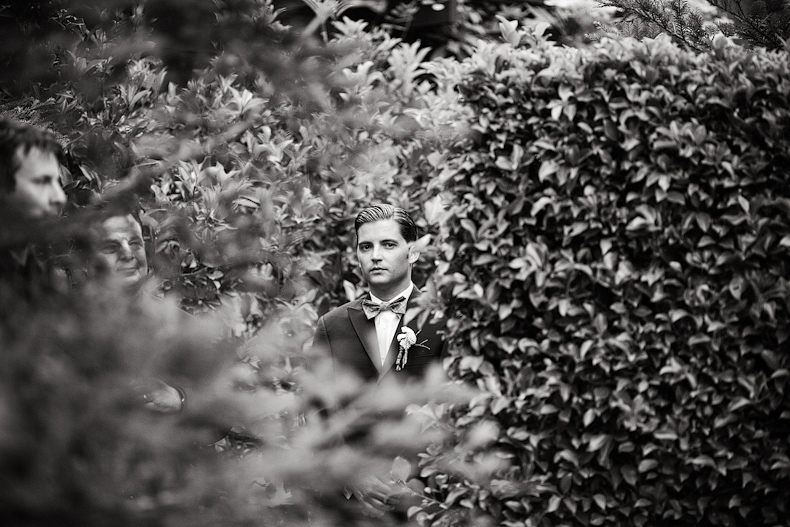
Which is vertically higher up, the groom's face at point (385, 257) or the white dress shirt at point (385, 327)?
the groom's face at point (385, 257)

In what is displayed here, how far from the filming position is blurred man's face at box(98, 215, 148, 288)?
1.03 metres

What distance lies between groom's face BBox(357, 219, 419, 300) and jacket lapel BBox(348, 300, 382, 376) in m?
0.16

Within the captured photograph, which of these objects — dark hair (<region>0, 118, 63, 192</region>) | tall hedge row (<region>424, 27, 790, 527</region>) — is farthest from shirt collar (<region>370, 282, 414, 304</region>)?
dark hair (<region>0, 118, 63, 192</region>)

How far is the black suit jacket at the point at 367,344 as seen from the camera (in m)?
3.75

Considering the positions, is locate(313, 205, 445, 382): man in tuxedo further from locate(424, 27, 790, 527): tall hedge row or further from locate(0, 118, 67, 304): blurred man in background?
locate(0, 118, 67, 304): blurred man in background

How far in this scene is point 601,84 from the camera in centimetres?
340

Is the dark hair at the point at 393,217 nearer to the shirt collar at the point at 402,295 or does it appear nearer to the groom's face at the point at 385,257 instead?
the groom's face at the point at 385,257

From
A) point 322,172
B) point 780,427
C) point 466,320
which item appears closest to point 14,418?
point 466,320

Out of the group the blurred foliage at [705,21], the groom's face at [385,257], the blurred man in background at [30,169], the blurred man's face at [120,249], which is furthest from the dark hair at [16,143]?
the blurred foliage at [705,21]

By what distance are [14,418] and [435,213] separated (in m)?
2.95

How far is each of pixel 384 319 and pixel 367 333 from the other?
0.39 feet

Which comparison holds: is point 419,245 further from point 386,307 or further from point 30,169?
point 30,169

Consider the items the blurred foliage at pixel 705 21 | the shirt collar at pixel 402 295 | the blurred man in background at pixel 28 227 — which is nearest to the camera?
the blurred man in background at pixel 28 227

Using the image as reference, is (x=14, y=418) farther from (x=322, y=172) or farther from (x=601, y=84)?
(x=322, y=172)
